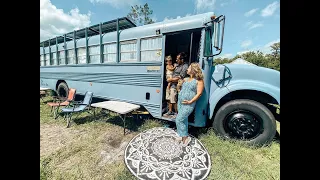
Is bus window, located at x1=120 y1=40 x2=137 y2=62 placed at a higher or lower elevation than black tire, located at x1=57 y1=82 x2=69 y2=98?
higher

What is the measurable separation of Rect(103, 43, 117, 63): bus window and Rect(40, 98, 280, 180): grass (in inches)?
89.3

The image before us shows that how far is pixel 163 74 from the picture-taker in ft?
12.4

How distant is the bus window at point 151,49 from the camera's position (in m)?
3.88

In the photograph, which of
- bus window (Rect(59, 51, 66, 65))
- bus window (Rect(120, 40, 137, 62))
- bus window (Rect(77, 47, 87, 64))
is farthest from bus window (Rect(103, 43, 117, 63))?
bus window (Rect(59, 51, 66, 65))

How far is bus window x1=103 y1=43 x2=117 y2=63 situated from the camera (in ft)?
15.7

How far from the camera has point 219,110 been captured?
3.27 meters

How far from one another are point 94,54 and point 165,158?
453 centimetres

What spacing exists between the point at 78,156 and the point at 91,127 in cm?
139

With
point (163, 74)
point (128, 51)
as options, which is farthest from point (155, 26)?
point (163, 74)

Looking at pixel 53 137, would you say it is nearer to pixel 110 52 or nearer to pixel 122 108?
pixel 122 108

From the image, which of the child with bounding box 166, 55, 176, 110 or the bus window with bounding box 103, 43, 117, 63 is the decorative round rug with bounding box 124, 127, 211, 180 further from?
the bus window with bounding box 103, 43, 117, 63
